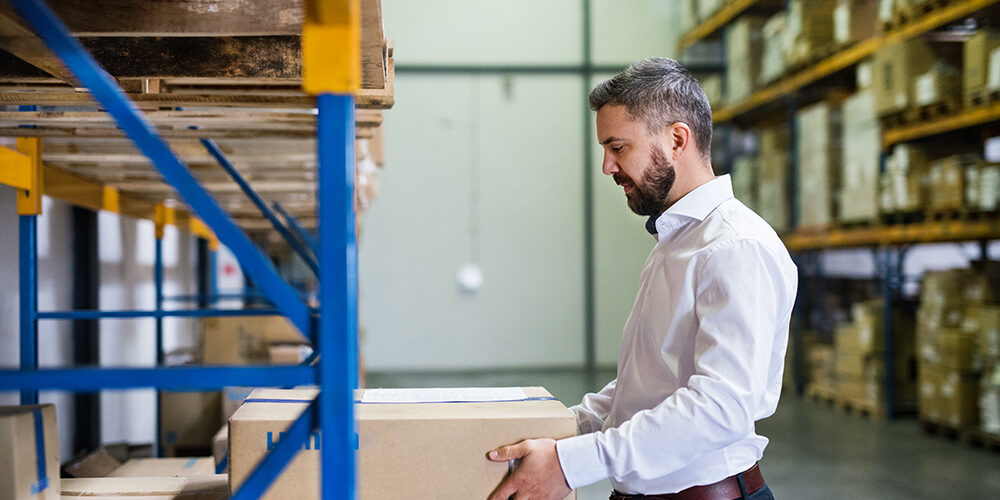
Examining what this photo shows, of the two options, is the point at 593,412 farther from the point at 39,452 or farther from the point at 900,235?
the point at 900,235

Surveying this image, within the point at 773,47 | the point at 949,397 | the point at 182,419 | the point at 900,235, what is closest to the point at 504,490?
the point at 182,419

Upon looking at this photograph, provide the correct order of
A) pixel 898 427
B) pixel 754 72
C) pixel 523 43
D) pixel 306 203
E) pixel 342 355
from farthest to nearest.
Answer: pixel 523 43 → pixel 754 72 → pixel 898 427 → pixel 306 203 → pixel 342 355

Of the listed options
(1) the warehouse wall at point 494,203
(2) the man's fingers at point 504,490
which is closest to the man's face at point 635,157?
(2) the man's fingers at point 504,490

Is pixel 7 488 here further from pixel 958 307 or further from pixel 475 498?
pixel 958 307

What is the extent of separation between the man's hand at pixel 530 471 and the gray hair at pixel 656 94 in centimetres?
85


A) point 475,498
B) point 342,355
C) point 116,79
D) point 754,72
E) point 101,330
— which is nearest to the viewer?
point 342,355

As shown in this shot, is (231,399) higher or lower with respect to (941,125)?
lower

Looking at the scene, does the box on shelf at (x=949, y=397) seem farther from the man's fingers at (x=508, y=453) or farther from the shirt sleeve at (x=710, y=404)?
the man's fingers at (x=508, y=453)

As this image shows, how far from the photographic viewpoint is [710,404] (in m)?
1.67

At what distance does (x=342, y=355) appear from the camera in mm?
1238

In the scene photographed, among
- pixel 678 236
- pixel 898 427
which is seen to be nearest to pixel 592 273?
pixel 898 427

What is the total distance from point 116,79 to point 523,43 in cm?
1102

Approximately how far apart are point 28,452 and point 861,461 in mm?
5872

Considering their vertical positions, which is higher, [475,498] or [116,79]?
[116,79]
